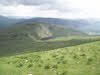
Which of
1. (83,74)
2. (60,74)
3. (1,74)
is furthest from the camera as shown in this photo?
(60,74)

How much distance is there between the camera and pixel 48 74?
14.0m

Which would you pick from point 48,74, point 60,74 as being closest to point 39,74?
point 48,74

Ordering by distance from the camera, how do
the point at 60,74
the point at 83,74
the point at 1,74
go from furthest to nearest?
the point at 60,74 < the point at 83,74 < the point at 1,74

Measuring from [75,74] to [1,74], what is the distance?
23.7 feet

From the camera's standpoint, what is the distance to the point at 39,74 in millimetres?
14172

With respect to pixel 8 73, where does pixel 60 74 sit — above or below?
below

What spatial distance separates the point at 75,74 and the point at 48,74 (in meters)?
3.57

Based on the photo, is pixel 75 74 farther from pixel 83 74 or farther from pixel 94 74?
pixel 94 74

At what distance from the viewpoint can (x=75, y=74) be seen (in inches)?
469

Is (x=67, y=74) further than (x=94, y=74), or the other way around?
(x=67, y=74)

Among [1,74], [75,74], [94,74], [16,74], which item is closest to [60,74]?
[75,74]

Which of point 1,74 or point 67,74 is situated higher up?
point 1,74

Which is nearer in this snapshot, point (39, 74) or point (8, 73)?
point (8, 73)

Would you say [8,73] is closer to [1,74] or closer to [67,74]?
[1,74]
